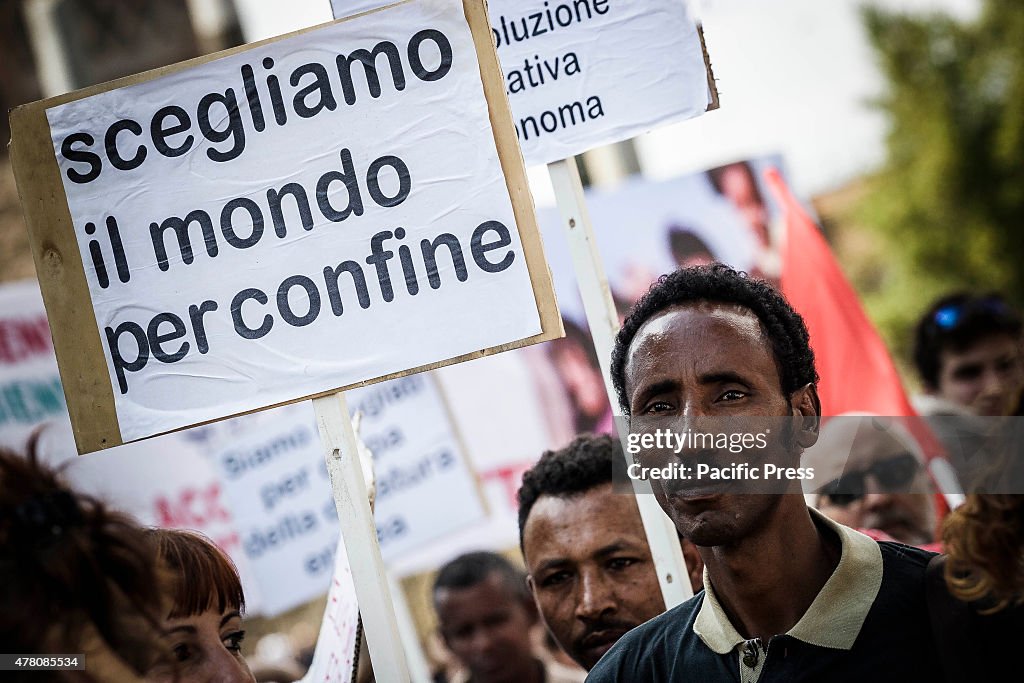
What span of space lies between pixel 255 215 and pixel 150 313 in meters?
0.35

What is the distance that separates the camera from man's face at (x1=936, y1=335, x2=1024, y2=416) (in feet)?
14.8

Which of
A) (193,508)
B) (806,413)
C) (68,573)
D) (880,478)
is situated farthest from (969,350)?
(193,508)

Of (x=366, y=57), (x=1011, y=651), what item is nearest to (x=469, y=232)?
(x=366, y=57)

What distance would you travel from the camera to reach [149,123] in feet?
9.61

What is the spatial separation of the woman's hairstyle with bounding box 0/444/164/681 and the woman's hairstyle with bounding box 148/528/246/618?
2.07 ft

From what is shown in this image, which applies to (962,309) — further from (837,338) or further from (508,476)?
(508,476)

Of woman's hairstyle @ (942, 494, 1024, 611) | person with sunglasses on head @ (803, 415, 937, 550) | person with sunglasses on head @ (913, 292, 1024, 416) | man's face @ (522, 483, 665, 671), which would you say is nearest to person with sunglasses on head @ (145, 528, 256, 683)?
man's face @ (522, 483, 665, 671)

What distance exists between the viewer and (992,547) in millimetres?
1761

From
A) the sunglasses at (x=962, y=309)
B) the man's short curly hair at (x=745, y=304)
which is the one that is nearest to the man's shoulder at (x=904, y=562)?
the man's short curly hair at (x=745, y=304)

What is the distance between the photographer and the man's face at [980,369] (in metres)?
4.51

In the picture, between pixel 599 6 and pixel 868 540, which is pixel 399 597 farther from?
pixel 868 540

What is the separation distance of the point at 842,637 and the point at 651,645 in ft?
1.47

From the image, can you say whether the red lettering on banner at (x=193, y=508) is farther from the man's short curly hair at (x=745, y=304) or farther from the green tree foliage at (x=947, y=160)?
the green tree foliage at (x=947, y=160)

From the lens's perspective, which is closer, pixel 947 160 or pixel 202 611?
pixel 202 611
